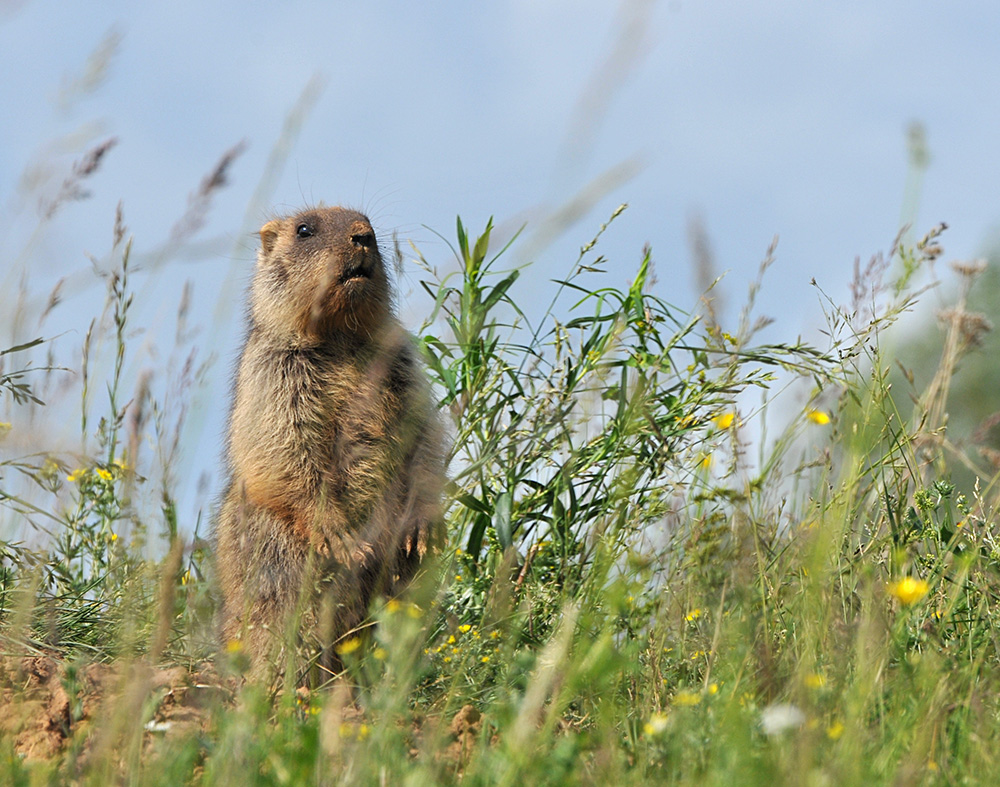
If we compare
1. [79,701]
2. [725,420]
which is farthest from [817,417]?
[79,701]

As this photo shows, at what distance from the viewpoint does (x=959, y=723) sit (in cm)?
280

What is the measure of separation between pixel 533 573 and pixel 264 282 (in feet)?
7.49

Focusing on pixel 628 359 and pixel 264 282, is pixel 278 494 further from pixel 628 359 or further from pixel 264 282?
pixel 628 359

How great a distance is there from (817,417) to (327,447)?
2.27m

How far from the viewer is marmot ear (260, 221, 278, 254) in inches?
226

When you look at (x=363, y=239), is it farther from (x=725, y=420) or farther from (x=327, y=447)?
(x=725, y=420)

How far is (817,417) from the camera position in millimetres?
3842

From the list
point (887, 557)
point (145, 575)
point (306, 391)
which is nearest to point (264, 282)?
point (306, 391)

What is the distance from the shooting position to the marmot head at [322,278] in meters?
4.97

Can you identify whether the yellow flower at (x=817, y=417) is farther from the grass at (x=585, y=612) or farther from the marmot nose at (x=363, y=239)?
the marmot nose at (x=363, y=239)

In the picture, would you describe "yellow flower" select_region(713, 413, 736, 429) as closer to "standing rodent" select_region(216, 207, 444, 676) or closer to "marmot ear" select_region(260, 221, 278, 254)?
"standing rodent" select_region(216, 207, 444, 676)

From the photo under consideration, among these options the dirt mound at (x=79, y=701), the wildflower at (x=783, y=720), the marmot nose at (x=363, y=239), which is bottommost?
the dirt mound at (x=79, y=701)

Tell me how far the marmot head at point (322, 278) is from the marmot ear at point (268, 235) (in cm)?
11

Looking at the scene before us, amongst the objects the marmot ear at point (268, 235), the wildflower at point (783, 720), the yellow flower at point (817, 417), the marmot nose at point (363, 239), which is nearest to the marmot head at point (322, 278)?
the marmot nose at point (363, 239)
